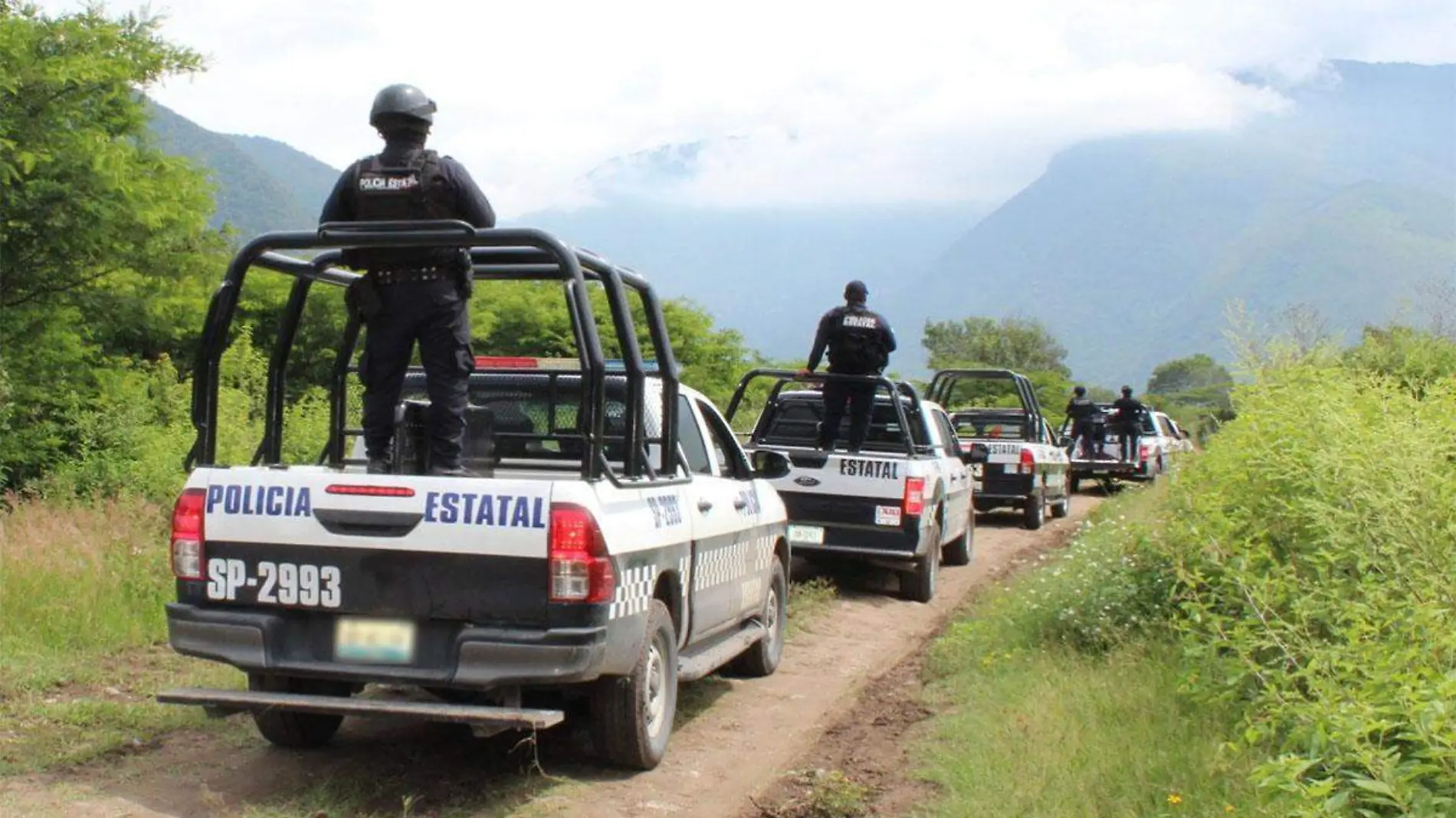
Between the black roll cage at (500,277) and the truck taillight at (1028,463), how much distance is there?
1187 cm

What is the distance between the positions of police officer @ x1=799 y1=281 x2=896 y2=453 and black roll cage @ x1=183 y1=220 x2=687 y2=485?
5.27 m

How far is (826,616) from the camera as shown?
11.1 m

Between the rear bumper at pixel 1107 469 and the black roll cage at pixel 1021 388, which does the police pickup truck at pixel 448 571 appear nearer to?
the black roll cage at pixel 1021 388

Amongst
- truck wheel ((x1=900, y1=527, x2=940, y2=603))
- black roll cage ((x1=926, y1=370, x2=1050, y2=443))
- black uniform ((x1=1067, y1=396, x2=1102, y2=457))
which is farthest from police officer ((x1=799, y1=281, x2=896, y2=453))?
black uniform ((x1=1067, y1=396, x2=1102, y2=457))

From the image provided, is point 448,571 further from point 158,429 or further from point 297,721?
point 158,429

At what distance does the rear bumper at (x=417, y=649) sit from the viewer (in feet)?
17.3

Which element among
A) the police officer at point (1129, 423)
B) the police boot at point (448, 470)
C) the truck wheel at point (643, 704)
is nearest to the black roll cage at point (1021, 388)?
the police officer at point (1129, 423)

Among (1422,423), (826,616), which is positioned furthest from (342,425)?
(1422,423)

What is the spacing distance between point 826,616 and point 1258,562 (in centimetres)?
472

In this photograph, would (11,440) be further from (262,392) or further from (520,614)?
(520,614)

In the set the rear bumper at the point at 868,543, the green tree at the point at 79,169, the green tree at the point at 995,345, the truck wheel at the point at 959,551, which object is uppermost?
the green tree at the point at 995,345

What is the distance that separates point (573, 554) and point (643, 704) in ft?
3.45

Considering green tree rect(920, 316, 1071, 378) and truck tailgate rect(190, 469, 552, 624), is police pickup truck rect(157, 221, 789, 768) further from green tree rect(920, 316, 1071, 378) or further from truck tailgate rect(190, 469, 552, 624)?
green tree rect(920, 316, 1071, 378)

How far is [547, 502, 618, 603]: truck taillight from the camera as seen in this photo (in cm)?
529
